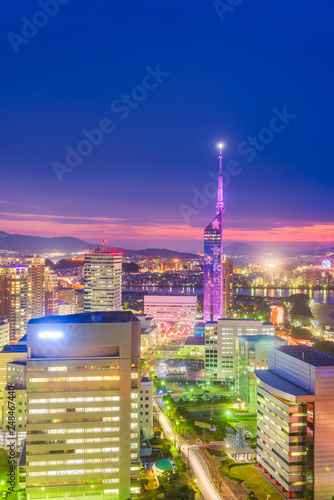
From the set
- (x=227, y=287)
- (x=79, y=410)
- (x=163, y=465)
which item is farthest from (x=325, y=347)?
(x=79, y=410)

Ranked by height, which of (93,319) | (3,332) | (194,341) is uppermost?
(93,319)

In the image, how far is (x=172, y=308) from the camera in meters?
26.6

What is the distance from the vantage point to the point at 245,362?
12.6 meters

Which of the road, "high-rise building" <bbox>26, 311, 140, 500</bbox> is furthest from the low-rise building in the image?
"high-rise building" <bbox>26, 311, 140, 500</bbox>

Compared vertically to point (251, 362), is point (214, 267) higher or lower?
higher

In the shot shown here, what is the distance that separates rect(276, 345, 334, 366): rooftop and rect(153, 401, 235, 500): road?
8.54 ft

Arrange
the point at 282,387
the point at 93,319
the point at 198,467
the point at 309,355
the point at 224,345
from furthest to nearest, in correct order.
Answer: the point at 224,345
the point at 198,467
the point at 309,355
the point at 282,387
the point at 93,319

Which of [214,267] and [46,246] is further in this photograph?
[46,246]

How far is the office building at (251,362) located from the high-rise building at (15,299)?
36.6ft

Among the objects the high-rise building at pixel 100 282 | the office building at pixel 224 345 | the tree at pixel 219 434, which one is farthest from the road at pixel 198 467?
the high-rise building at pixel 100 282

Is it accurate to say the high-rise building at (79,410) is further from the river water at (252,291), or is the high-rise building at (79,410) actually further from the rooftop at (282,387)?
the river water at (252,291)

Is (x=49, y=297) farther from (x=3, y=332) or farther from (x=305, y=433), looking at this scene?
(x=305, y=433)

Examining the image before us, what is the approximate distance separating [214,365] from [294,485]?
7.94 meters

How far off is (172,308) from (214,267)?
4.15 m
